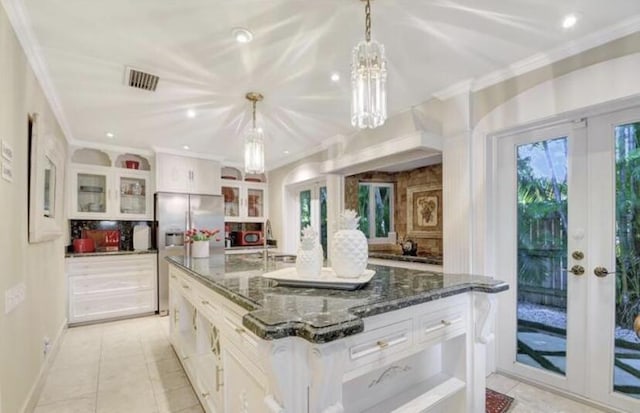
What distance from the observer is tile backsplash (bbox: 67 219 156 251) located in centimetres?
457

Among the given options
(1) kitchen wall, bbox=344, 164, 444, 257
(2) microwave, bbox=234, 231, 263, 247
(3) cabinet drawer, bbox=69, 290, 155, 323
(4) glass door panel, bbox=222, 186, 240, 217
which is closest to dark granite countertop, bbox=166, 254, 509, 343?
(1) kitchen wall, bbox=344, 164, 444, 257

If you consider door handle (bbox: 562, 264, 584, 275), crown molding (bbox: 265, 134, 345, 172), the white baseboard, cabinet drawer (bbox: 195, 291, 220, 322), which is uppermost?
crown molding (bbox: 265, 134, 345, 172)

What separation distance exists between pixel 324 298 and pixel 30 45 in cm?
247

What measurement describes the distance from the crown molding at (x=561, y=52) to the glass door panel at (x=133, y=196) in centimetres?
466

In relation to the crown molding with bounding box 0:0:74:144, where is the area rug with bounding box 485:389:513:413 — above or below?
below

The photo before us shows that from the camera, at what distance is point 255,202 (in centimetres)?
609

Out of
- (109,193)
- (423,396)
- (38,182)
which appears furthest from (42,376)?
(423,396)

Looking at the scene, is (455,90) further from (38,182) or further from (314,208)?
(38,182)

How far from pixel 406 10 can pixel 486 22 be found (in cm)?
53

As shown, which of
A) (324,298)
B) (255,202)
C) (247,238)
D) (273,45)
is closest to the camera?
(324,298)

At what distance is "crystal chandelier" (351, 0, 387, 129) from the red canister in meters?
4.36

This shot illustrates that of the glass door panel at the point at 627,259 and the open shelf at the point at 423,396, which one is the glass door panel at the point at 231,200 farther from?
the glass door panel at the point at 627,259

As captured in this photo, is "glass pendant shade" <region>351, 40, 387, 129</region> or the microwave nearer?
"glass pendant shade" <region>351, 40, 387, 129</region>

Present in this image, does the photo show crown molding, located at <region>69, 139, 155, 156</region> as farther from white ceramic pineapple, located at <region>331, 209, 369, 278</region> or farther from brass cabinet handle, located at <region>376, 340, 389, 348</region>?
brass cabinet handle, located at <region>376, 340, 389, 348</region>
